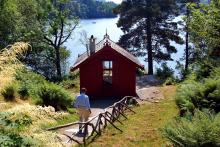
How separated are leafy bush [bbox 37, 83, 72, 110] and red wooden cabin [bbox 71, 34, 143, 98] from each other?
546 centimetres

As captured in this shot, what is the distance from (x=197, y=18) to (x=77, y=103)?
10.1 m

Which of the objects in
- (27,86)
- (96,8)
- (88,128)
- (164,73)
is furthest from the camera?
(96,8)

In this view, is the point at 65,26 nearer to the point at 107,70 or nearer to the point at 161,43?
the point at 161,43

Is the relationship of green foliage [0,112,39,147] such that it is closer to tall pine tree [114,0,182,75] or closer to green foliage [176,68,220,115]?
green foliage [176,68,220,115]

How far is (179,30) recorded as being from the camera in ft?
159

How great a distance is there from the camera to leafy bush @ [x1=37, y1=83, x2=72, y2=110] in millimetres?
22016

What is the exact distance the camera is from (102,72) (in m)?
28.2

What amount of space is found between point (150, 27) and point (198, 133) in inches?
1469

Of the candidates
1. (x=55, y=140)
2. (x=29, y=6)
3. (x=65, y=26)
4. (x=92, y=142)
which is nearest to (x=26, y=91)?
(x=92, y=142)

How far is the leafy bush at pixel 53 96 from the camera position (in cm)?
2202

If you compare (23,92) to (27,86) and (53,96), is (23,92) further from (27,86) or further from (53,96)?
(53,96)

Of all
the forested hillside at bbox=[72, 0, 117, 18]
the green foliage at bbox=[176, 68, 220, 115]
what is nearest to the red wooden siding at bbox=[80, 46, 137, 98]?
the green foliage at bbox=[176, 68, 220, 115]

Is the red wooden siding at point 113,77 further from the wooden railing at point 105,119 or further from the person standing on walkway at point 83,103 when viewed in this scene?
the person standing on walkway at point 83,103

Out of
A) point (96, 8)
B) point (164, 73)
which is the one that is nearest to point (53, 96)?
point (164, 73)
